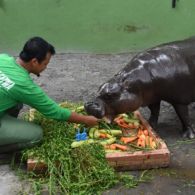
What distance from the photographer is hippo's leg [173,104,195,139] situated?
5.33 meters

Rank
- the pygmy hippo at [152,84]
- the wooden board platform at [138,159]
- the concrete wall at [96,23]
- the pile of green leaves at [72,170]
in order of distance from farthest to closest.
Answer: the concrete wall at [96,23] < the pygmy hippo at [152,84] < the wooden board platform at [138,159] < the pile of green leaves at [72,170]

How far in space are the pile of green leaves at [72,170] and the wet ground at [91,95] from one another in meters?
0.11

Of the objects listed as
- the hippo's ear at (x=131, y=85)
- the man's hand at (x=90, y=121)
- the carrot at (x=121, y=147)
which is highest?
the hippo's ear at (x=131, y=85)

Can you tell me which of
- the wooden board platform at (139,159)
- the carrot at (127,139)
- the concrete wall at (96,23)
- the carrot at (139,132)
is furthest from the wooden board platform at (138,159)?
the concrete wall at (96,23)

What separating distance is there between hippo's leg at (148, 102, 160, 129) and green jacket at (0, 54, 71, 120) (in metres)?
1.27

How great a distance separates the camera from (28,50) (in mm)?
4445

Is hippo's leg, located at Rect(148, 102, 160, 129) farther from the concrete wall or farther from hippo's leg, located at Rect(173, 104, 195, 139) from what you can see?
the concrete wall

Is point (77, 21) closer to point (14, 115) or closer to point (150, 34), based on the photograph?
point (150, 34)

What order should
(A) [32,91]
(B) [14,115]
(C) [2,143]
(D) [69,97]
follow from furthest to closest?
(D) [69,97] → (B) [14,115] → (C) [2,143] → (A) [32,91]

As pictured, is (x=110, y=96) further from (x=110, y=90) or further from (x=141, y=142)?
(x=141, y=142)

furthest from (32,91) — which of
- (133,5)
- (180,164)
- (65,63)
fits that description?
(133,5)

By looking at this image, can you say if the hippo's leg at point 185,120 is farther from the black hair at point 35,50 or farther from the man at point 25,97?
the black hair at point 35,50

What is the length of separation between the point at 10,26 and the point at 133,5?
80.1 inches

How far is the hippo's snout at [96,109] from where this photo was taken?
4.94 m
